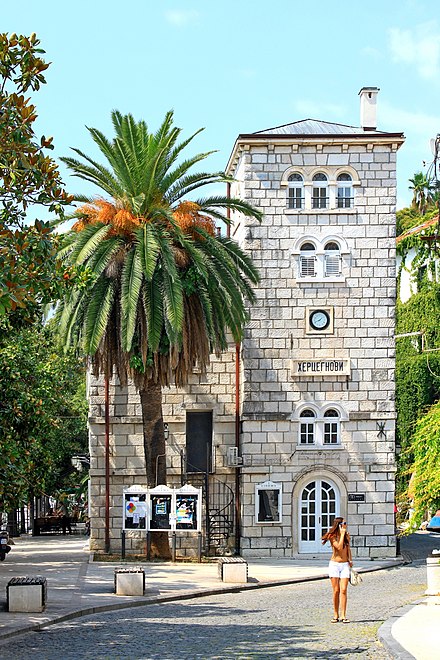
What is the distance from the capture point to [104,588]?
23547mm

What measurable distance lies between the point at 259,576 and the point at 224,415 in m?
6.92

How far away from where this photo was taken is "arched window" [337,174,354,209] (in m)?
32.8

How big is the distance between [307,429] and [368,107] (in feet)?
32.3

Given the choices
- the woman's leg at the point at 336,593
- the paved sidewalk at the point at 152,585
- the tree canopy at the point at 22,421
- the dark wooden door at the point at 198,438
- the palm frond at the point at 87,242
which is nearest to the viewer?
the paved sidewalk at the point at 152,585

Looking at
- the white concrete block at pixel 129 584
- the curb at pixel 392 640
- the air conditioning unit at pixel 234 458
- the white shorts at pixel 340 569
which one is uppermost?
the air conditioning unit at pixel 234 458

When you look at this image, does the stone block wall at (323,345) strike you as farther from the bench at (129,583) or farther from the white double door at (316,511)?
the bench at (129,583)

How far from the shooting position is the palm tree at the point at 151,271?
93.6ft

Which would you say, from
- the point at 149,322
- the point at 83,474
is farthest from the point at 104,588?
the point at 83,474

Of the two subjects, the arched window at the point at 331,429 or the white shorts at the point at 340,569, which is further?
the arched window at the point at 331,429

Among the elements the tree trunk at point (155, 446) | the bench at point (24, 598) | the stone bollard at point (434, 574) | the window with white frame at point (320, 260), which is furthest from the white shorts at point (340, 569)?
the window with white frame at point (320, 260)

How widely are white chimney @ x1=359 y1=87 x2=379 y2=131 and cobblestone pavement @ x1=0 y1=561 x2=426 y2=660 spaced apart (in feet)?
51.5

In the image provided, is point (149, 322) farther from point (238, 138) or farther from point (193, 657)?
point (193, 657)

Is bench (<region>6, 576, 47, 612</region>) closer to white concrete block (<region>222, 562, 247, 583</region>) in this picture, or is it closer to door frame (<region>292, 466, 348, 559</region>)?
white concrete block (<region>222, 562, 247, 583</region>)

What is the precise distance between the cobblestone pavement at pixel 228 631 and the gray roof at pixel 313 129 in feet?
49.5
